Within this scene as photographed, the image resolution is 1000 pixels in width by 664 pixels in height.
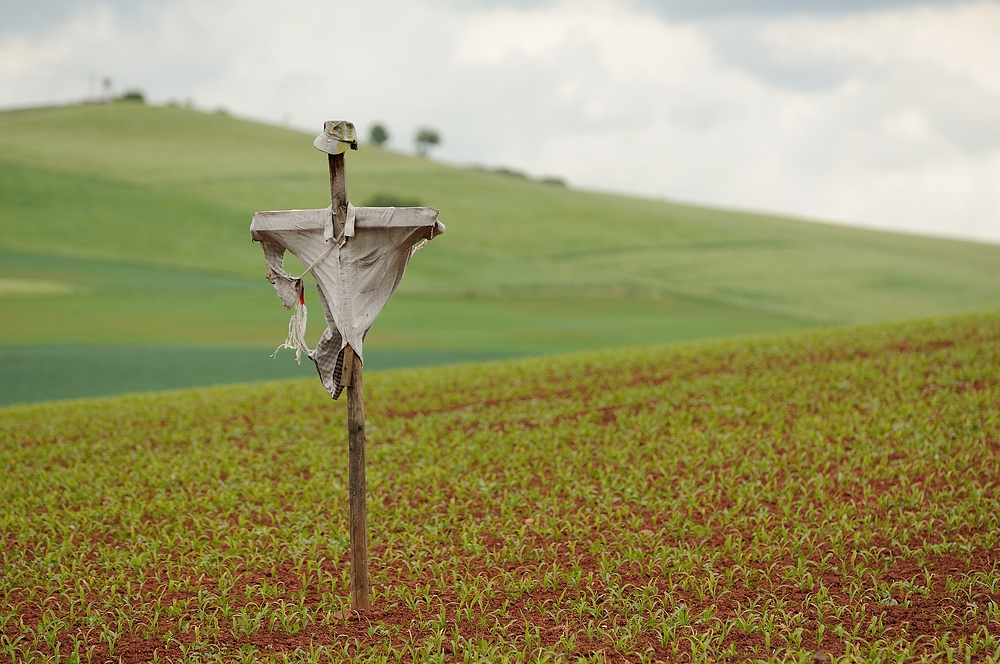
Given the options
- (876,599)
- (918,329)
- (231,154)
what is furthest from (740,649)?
(231,154)

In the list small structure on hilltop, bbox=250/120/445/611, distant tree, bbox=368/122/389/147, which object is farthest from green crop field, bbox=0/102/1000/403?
distant tree, bbox=368/122/389/147

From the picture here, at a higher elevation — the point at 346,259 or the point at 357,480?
the point at 346,259

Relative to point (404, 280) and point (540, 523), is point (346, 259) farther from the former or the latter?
point (404, 280)

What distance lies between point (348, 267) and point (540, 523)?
3.25 m

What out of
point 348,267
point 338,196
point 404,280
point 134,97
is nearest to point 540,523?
point 348,267

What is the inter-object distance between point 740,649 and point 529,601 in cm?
156

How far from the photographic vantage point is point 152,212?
44.5 meters

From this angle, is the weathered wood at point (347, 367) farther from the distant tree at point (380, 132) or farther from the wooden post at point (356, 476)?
the distant tree at point (380, 132)

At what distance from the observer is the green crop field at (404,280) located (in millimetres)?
23250

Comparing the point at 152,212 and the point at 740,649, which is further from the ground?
the point at 152,212

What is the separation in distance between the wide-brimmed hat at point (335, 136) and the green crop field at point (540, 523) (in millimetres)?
3309

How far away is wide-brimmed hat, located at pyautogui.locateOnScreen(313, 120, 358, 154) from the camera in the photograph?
18.5ft

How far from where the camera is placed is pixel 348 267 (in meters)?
5.87

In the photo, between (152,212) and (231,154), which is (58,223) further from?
(231,154)
